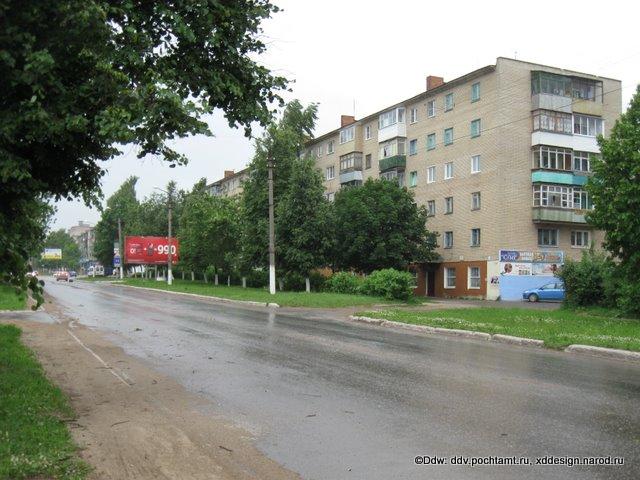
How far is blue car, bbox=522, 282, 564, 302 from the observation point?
132 feet

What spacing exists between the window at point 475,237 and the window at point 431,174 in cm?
659

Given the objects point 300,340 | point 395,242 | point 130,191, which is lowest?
point 300,340

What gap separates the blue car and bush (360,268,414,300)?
1249 cm

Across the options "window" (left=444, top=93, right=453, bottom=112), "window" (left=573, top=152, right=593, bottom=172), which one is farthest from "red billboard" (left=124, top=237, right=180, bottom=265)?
"window" (left=573, top=152, right=593, bottom=172)

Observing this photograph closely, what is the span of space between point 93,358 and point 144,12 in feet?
22.7

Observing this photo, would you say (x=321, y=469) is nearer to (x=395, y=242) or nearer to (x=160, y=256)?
(x=395, y=242)

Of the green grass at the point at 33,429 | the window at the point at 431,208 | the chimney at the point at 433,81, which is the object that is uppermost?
the chimney at the point at 433,81

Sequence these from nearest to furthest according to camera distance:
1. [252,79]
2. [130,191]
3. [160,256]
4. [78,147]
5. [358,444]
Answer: [358,444] → [78,147] → [252,79] → [160,256] → [130,191]

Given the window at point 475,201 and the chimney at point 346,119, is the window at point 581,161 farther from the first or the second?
the chimney at point 346,119

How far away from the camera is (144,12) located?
24.2 feet

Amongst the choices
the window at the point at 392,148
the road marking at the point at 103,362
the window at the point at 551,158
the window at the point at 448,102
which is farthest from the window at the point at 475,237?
the road marking at the point at 103,362

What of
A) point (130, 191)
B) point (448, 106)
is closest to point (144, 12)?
point (448, 106)

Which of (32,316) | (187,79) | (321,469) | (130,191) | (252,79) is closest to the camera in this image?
(321,469)

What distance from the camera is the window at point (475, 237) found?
44.9 m
